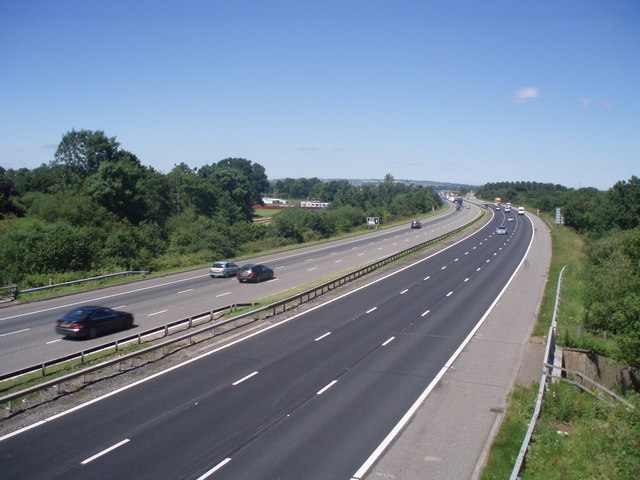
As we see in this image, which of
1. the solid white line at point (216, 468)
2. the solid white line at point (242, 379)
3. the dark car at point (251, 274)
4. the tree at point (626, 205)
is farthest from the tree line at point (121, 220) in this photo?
the tree at point (626, 205)

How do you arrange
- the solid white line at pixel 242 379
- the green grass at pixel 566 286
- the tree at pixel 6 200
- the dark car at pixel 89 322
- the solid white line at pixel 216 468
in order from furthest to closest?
the tree at pixel 6 200 → the green grass at pixel 566 286 → the dark car at pixel 89 322 → the solid white line at pixel 242 379 → the solid white line at pixel 216 468

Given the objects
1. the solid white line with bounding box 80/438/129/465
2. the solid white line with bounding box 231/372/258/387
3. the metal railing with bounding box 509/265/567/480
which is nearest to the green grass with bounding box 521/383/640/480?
the metal railing with bounding box 509/265/567/480

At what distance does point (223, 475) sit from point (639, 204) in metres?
73.1

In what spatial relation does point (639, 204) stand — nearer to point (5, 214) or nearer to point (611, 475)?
point (611, 475)

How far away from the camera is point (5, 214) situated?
72688 mm

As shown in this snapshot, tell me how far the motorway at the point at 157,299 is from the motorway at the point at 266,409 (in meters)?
6.05

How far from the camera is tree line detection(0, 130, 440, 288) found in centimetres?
3956

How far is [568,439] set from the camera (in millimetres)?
12688

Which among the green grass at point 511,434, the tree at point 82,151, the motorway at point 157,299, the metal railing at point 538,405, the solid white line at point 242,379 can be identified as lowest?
the motorway at point 157,299

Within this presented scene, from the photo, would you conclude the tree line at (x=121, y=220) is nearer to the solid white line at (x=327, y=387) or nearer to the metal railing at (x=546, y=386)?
the solid white line at (x=327, y=387)

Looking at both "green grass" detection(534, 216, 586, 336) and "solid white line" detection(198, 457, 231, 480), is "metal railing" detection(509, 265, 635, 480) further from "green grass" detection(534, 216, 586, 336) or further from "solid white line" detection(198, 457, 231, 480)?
"solid white line" detection(198, 457, 231, 480)

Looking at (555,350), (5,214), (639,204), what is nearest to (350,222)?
(639,204)

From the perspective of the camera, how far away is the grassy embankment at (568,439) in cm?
1078

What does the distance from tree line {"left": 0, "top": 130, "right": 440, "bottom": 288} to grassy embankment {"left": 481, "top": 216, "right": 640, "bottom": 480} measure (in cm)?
3270
